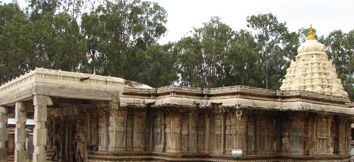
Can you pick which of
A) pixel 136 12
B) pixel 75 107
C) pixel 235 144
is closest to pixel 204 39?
pixel 136 12

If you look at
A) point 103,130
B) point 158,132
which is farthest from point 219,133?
point 103,130

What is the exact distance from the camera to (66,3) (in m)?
47.0

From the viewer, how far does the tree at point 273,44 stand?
5144 centimetres

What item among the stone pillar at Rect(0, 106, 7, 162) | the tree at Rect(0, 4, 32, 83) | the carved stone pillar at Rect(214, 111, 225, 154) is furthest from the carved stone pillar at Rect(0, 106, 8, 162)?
the tree at Rect(0, 4, 32, 83)

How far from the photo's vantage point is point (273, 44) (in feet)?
172

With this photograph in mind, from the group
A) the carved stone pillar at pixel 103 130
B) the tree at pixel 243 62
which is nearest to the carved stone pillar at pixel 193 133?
the carved stone pillar at pixel 103 130

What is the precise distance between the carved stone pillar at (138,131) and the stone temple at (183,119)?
0.14 ft

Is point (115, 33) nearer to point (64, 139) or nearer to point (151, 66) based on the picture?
point (151, 66)

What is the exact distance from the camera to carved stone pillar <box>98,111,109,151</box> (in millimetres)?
21719

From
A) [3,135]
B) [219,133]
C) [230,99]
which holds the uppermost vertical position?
[230,99]

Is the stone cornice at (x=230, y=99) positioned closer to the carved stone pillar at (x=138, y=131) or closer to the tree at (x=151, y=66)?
the carved stone pillar at (x=138, y=131)

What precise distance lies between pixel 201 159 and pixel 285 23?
34.0 m

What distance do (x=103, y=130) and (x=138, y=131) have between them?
5.02 feet

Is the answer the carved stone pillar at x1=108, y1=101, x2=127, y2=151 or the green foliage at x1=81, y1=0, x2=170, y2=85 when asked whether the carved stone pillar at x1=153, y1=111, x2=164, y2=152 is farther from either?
the green foliage at x1=81, y1=0, x2=170, y2=85
